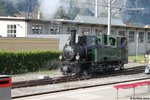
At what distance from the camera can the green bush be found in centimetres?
2427

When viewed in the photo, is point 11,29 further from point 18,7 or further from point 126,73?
Result: point 18,7

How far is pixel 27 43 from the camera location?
30.4m

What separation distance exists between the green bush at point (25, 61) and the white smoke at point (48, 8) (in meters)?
21.7

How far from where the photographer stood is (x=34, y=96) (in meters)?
14.9

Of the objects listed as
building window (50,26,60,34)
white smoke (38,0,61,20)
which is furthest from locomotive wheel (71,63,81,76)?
white smoke (38,0,61,20)

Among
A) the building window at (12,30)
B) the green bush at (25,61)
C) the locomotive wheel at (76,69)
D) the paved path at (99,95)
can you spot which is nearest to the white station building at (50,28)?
the building window at (12,30)

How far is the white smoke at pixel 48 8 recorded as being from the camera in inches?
2063

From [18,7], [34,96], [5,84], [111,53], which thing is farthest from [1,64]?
[18,7]

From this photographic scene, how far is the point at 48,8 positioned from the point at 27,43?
95.4 feet

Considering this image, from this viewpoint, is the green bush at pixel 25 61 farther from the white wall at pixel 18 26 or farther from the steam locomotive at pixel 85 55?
the white wall at pixel 18 26

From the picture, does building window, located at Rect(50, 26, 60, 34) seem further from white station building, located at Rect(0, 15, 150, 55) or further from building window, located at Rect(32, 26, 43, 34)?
building window, located at Rect(32, 26, 43, 34)

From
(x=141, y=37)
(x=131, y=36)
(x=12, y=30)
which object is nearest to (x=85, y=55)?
(x=12, y=30)

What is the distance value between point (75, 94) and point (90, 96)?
814mm

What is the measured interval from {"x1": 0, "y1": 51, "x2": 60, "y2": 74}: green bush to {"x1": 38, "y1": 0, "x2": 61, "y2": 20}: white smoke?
21714 mm
